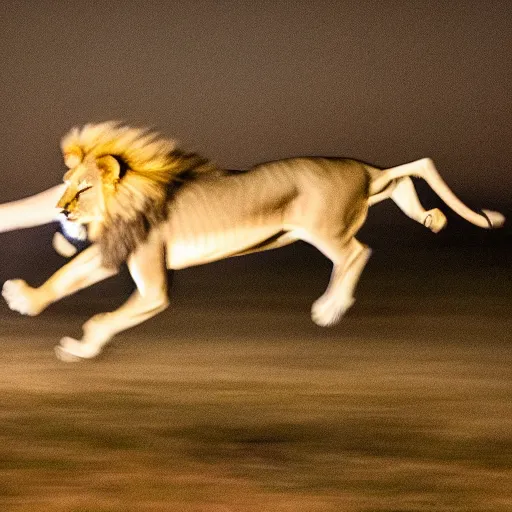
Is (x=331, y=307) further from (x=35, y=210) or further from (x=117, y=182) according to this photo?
(x=35, y=210)

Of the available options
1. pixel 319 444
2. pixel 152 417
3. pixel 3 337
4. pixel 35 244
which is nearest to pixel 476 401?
pixel 319 444

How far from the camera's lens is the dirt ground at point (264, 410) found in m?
4.00

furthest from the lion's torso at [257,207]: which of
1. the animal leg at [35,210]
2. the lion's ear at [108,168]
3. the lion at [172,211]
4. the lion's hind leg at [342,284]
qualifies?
Answer: the animal leg at [35,210]

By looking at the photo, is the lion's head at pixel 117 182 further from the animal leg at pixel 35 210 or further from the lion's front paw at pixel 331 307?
the lion's front paw at pixel 331 307

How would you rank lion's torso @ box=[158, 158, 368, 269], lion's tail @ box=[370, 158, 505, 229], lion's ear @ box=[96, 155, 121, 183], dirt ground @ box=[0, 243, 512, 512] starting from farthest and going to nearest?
lion's tail @ box=[370, 158, 505, 229]
lion's torso @ box=[158, 158, 368, 269]
lion's ear @ box=[96, 155, 121, 183]
dirt ground @ box=[0, 243, 512, 512]

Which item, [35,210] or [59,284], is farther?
[59,284]

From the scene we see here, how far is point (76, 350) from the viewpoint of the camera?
4.82m

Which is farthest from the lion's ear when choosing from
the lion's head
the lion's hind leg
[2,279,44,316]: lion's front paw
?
the lion's hind leg

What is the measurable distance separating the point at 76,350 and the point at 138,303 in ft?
0.95

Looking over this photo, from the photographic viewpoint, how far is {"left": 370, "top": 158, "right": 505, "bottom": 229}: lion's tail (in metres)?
4.77

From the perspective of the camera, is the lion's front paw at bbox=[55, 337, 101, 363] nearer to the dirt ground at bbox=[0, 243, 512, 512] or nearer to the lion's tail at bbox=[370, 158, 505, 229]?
the dirt ground at bbox=[0, 243, 512, 512]

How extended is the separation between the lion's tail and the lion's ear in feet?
2.83

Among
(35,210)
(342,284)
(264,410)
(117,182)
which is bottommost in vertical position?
(264,410)

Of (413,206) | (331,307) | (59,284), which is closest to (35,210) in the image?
(59,284)
